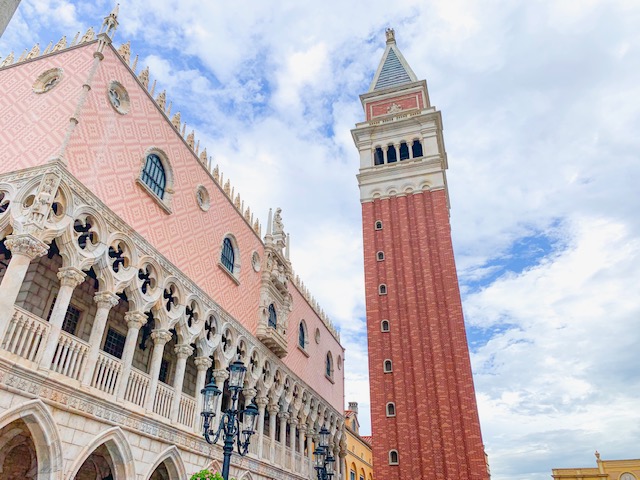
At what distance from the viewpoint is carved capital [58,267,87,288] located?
348 inches

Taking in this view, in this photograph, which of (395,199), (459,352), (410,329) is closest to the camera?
(459,352)

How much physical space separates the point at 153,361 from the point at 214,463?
12.1 ft

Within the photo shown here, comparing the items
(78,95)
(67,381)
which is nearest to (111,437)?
(67,381)

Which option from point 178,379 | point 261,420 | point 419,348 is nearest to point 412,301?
point 419,348

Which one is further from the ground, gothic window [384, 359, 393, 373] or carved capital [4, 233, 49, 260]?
gothic window [384, 359, 393, 373]

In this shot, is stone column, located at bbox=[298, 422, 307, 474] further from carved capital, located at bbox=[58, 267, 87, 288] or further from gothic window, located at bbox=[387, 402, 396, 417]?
carved capital, located at bbox=[58, 267, 87, 288]

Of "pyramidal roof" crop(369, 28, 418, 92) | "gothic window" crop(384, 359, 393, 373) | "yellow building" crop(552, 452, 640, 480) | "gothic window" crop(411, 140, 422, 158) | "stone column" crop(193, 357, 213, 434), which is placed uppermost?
"pyramidal roof" crop(369, 28, 418, 92)

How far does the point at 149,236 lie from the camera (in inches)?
455

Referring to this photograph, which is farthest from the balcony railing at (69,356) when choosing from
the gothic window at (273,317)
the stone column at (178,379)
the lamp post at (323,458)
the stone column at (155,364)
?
the gothic window at (273,317)

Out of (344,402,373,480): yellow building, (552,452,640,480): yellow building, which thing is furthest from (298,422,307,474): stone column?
(552,452,640,480): yellow building

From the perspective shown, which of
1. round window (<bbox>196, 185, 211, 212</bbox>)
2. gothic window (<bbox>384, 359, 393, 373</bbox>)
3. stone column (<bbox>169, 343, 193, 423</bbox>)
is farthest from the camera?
gothic window (<bbox>384, 359, 393, 373</bbox>)

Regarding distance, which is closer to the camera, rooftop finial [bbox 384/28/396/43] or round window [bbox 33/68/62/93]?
round window [bbox 33/68/62/93]

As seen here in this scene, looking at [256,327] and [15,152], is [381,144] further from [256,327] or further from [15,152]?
[15,152]

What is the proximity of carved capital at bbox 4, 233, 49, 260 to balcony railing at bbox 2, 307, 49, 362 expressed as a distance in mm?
955
